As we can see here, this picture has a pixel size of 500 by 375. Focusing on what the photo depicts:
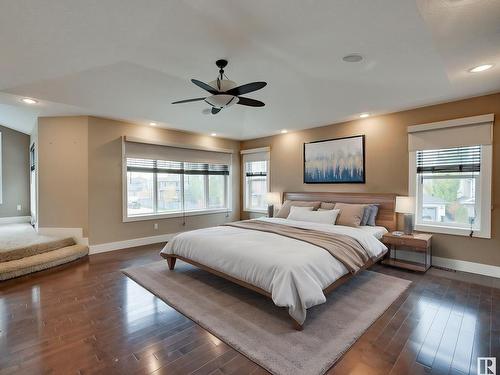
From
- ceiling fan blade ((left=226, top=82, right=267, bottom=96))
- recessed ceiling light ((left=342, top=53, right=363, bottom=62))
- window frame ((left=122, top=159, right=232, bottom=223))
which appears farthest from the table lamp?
window frame ((left=122, top=159, right=232, bottom=223))

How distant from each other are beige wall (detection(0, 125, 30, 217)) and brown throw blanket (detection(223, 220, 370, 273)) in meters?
6.94

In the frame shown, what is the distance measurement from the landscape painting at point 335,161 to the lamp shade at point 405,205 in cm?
91

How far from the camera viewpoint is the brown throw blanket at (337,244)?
2914 mm

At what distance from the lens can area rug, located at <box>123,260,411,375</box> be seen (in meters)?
2.00

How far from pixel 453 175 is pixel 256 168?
4327 mm

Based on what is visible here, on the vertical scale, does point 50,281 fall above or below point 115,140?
below

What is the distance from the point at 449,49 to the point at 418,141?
1970 millimetres

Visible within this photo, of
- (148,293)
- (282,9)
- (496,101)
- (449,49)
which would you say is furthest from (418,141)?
(148,293)

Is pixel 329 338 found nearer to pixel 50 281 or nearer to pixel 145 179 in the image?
pixel 50 281

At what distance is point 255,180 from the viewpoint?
7.11m

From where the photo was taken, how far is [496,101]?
362 cm

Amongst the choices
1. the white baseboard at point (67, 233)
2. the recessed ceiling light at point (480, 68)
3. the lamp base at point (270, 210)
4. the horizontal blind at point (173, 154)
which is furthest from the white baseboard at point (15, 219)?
the recessed ceiling light at point (480, 68)

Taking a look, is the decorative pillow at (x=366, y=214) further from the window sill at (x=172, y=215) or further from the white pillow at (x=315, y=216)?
the window sill at (x=172, y=215)

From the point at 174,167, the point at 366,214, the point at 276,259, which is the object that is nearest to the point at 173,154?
the point at 174,167
